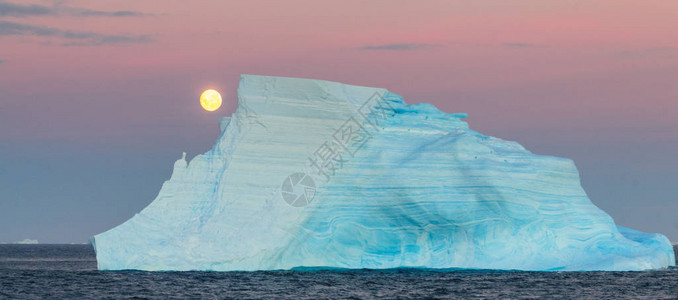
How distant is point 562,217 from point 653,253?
129 inches

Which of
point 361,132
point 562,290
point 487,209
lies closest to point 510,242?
point 487,209

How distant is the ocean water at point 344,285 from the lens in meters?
25.9

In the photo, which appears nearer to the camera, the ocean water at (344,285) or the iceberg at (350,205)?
the ocean water at (344,285)

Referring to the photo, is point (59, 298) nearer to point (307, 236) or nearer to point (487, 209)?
point (307, 236)

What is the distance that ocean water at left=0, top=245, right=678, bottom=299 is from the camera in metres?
25.9

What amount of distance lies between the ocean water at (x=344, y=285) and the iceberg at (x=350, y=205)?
2.47ft
